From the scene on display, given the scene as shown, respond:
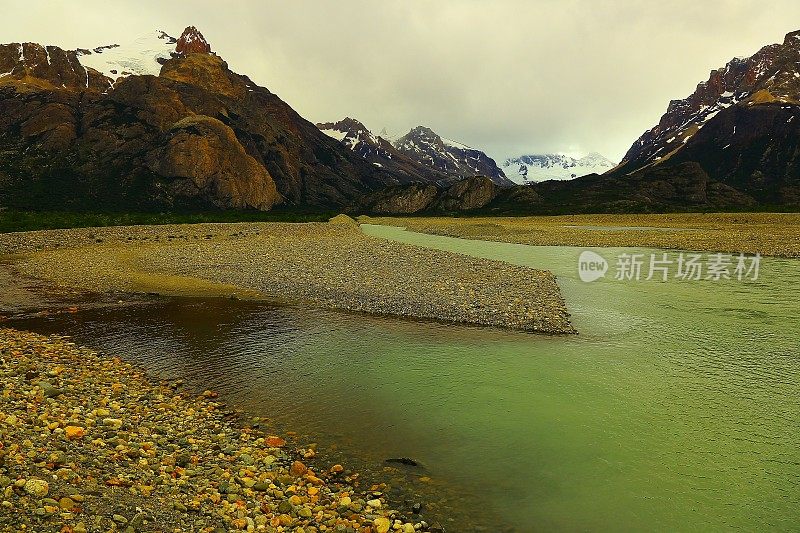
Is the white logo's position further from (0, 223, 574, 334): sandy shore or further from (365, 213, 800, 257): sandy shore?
(365, 213, 800, 257): sandy shore

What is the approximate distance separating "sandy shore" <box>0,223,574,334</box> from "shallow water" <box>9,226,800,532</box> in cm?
247

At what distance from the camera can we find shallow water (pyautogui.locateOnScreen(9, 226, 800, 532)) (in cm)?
1060

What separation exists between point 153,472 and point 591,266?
46.5 m

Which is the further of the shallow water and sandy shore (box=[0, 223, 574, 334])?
sandy shore (box=[0, 223, 574, 334])

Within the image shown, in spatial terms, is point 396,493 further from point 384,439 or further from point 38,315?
point 38,315

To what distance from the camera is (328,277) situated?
120ft

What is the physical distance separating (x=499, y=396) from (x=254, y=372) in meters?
8.99

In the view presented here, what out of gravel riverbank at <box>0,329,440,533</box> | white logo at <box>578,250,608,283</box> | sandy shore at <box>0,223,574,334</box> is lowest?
gravel riverbank at <box>0,329,440,533</box>

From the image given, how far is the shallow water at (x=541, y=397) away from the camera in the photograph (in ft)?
34.8
